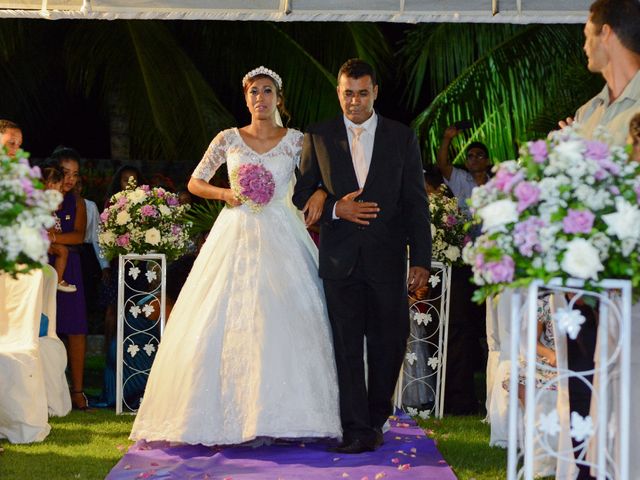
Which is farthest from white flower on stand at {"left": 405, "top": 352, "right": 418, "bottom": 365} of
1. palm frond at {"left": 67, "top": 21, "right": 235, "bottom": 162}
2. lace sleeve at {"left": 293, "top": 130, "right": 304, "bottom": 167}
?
Answer: palm frond at {"left": 67, "top": 21, "right": 235, "bottom": 162}

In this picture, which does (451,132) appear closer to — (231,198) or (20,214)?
(231,198)

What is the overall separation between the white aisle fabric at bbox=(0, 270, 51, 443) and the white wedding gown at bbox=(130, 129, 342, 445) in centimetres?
80

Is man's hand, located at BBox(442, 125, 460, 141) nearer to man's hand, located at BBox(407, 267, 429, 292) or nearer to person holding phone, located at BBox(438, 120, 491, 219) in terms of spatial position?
person holding phone, located at BBox(438, 120, 491, 219)

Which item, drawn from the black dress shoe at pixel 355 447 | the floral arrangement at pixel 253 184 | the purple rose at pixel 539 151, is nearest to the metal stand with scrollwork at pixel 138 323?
the floral arrangement at pixel 253 184

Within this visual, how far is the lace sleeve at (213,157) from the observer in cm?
748

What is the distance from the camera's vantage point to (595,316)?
485 cm

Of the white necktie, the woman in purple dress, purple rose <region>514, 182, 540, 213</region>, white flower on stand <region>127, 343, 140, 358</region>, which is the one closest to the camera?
purple rose <region>514, 182, 540, 213</region>

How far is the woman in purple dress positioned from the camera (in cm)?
890

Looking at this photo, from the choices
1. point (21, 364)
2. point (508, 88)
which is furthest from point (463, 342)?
point (508, 88)

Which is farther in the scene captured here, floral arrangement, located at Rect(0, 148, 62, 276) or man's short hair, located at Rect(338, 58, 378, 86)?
man's short hair, located at Rect(338, 58, 378, 86)

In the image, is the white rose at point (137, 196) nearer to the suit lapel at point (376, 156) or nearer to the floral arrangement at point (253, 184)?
the floral arrangement at point (253, 184)

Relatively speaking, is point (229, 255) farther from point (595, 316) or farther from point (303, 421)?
point (595, 316)

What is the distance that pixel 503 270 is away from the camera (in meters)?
4.11

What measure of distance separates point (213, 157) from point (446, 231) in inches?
74.2
